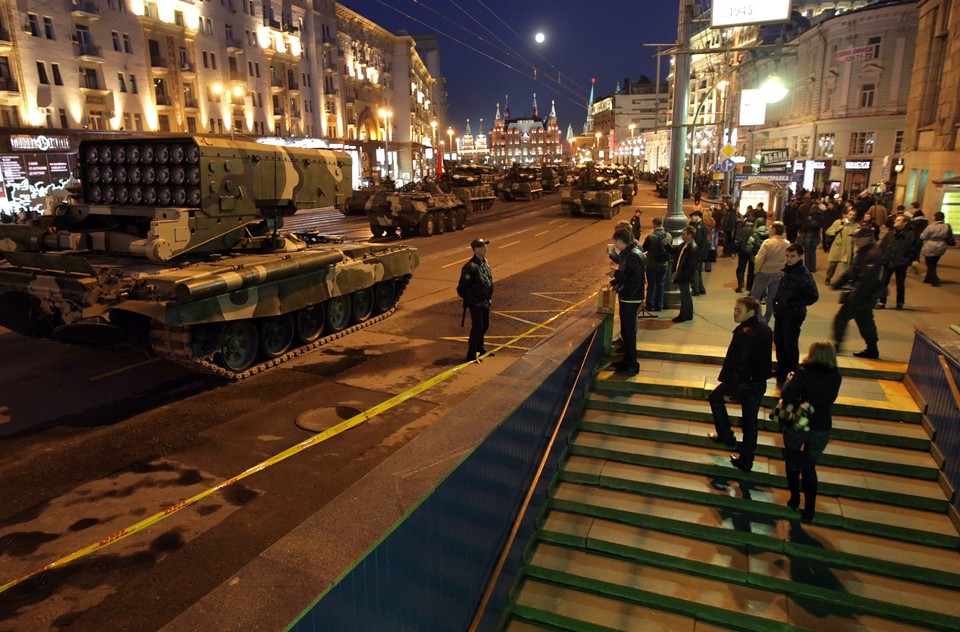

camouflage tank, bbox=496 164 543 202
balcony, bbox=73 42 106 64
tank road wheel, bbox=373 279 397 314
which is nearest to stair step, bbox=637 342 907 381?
tank road wheel, bbox=373 279 397 314

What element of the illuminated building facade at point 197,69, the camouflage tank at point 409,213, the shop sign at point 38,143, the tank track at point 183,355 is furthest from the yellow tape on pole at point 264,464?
the illuminated building facade at point 197,69

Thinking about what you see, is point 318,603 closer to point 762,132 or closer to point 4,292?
point 4,292

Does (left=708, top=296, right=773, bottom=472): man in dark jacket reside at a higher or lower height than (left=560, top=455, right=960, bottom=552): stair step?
higher

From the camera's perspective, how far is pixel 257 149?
36.6 ft

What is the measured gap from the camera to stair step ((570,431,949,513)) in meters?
5.57

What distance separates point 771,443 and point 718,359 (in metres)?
1.68

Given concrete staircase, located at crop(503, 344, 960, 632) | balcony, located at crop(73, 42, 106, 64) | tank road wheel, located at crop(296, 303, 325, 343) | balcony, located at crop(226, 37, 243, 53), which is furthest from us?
balcony, located at crop(226, 37, 243, 53)

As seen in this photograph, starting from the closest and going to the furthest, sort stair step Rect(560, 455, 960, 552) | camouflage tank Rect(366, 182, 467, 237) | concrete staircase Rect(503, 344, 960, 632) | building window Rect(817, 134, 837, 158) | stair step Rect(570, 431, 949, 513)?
1. concrete staircase Rect(503, 344, 960, 632)
2. stair step Rect(560, 455, 960, 552)
3. stair step Rect(570, 431, 949, 513)
4. camouflage tank Rect(366, 182, 467, 237)
5. building window Rect(817, 134, 837, 158)

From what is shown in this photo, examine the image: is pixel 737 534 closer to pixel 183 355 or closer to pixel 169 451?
pixel 169 451

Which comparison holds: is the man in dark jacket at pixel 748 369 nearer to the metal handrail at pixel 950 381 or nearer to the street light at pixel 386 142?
the metal handrail at pixel 950 381

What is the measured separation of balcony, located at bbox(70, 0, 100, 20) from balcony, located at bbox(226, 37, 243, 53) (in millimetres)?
11982

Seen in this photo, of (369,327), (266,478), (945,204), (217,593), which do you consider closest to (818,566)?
(217,593)

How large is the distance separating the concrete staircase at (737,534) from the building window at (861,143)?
39.4m

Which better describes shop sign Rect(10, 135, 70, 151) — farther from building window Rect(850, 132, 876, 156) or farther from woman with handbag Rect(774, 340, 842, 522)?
building window Rect(850, 132, 876, 156)
